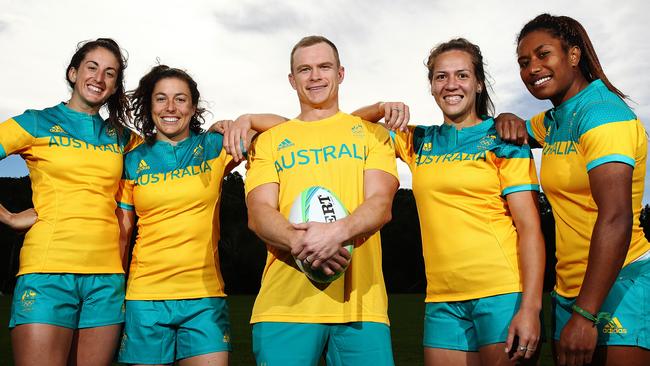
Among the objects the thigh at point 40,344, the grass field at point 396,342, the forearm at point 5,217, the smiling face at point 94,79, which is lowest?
the grass field at point 396,342

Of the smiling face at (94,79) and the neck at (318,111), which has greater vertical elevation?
the smiling face at (94,79)

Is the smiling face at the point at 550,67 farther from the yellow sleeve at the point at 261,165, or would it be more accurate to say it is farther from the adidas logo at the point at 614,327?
the yellow sleeve at the point at 261,165

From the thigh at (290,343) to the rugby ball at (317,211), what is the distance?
1.02ft

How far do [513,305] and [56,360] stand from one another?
10.3 ft

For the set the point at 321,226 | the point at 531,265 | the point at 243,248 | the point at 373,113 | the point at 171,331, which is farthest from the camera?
the point at 243,248

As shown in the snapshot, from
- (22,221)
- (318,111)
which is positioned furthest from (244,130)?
(22,221)

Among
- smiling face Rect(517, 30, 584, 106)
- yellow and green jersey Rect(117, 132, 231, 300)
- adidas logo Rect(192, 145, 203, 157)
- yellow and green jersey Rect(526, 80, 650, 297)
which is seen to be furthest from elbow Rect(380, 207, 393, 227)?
adidas logo Rect(192, 145, 203, 157)

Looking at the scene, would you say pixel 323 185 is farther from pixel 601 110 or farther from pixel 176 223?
pixel 601 110

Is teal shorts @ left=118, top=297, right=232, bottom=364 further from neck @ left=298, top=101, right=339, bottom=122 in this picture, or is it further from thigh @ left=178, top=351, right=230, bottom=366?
neck @ left=298, top=101, right=339, bottom=122

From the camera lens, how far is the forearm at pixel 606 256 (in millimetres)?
3121

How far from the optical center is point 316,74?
3.96 m

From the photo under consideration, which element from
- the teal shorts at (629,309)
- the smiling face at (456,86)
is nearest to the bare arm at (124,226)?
the smiling face at (456,86)

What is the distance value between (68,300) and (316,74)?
2.43 metres

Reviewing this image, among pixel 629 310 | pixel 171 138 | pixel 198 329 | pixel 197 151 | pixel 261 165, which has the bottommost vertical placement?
pixel 198 329
